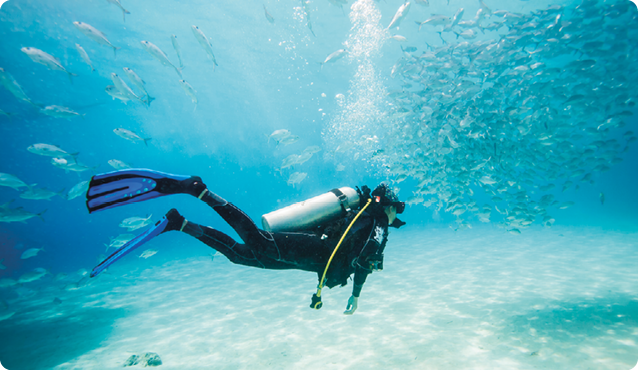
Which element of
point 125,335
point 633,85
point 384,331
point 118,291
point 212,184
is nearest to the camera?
point 384,331

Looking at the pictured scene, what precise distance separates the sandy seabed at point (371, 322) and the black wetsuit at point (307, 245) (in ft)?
8.48

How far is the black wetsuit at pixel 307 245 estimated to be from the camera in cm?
306

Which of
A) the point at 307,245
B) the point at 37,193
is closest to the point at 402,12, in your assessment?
the point at 307,245

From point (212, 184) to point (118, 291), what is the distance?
→ 7350cm

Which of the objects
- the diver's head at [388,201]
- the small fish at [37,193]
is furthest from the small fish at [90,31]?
the diver's head at [388,201]

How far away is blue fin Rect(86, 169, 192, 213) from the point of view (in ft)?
9.47

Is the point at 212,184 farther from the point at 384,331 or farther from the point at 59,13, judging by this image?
the point at 384,331

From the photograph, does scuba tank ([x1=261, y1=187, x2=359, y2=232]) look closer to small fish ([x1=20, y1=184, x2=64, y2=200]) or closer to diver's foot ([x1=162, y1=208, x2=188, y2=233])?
diver's foot ([x1=162, y1=208, x2=188, y2=233])

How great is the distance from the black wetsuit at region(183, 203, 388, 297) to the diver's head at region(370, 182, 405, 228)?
7.4 inches

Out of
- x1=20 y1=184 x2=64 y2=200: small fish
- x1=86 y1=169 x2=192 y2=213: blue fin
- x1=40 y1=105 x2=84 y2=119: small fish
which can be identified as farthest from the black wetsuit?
x1=20 y1=184 x2=64 y2=200: small fish

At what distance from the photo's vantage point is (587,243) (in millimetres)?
15172

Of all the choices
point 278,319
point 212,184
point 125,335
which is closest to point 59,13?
point 125,335

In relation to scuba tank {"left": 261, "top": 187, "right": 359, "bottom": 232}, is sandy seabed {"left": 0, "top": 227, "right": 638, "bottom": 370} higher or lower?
lower

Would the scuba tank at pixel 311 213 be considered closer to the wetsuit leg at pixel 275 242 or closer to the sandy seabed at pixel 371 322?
the wetsuit leg at pixel 275 242
